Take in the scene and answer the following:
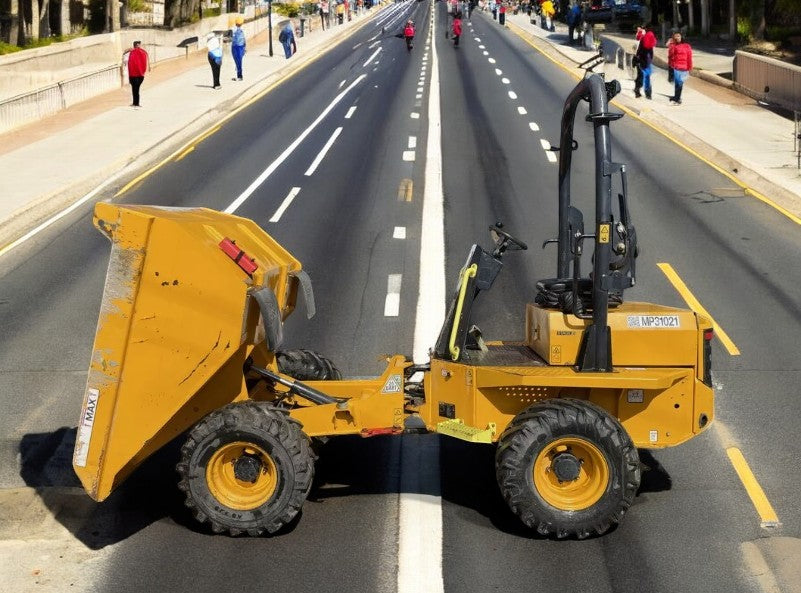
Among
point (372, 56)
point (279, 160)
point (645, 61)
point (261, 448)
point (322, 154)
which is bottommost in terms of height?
point (261, 448)

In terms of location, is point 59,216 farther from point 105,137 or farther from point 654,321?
point 654,321

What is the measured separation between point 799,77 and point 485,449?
25.3m

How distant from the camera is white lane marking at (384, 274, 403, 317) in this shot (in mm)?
16188

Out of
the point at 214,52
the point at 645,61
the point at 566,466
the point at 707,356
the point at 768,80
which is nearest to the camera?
the point at 566,466

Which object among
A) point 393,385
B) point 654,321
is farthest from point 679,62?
point 393,385

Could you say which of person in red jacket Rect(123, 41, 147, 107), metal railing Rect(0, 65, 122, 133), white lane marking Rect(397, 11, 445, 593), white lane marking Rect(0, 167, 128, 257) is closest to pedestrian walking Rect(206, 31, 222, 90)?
person in red jacket Rect(123, 41, 147, 107)

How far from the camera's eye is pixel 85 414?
9.06m

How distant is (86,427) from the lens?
355 inches

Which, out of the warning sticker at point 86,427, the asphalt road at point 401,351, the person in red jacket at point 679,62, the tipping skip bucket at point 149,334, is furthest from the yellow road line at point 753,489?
the person in red jacket at point 679,62

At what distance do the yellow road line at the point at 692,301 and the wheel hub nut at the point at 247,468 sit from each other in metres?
7.11

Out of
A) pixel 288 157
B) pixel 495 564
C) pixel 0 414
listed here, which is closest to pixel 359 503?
pixel 495 564

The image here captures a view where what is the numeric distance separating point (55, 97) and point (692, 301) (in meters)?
25.2

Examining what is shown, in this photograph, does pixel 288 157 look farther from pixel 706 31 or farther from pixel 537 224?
pixel 706 31

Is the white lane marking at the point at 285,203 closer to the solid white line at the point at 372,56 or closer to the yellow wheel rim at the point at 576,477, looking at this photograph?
the yellow wheel rim at the point at 576,477
